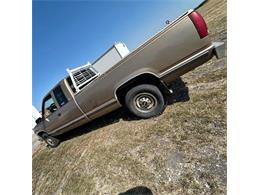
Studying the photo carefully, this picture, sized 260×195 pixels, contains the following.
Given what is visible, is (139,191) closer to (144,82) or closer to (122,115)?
(144,82)

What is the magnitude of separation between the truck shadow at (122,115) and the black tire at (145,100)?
0.48m

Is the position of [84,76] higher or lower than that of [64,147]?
higher

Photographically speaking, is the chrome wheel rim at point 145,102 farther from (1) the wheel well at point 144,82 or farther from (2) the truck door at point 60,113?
(2) the truck door at point 60,113

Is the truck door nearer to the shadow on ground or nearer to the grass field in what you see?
the grass field

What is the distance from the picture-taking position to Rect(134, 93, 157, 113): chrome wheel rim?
4562mm

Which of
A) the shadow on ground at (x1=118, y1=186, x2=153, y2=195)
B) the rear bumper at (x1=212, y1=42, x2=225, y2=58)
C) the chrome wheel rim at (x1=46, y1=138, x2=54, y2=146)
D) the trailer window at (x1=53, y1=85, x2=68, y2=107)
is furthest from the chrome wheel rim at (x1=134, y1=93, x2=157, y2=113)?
the chrome wheel rim at (x1=46, y1=138, x2=54, y2=146)

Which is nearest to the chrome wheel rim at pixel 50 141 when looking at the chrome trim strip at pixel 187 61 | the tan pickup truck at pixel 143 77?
the tan pickup truck at pixel 143 77

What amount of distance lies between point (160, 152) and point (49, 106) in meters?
4.23

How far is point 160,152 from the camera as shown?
3.63 m

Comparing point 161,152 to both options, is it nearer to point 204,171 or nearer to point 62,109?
point 204,171

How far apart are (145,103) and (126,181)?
1821 millimetres

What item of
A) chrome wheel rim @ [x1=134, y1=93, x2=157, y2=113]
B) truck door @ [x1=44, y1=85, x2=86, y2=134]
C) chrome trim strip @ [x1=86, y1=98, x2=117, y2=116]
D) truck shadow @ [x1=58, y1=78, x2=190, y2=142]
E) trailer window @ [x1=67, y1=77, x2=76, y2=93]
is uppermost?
trailer window @ [x1=67, y1=77, x2=76, y2=93]
